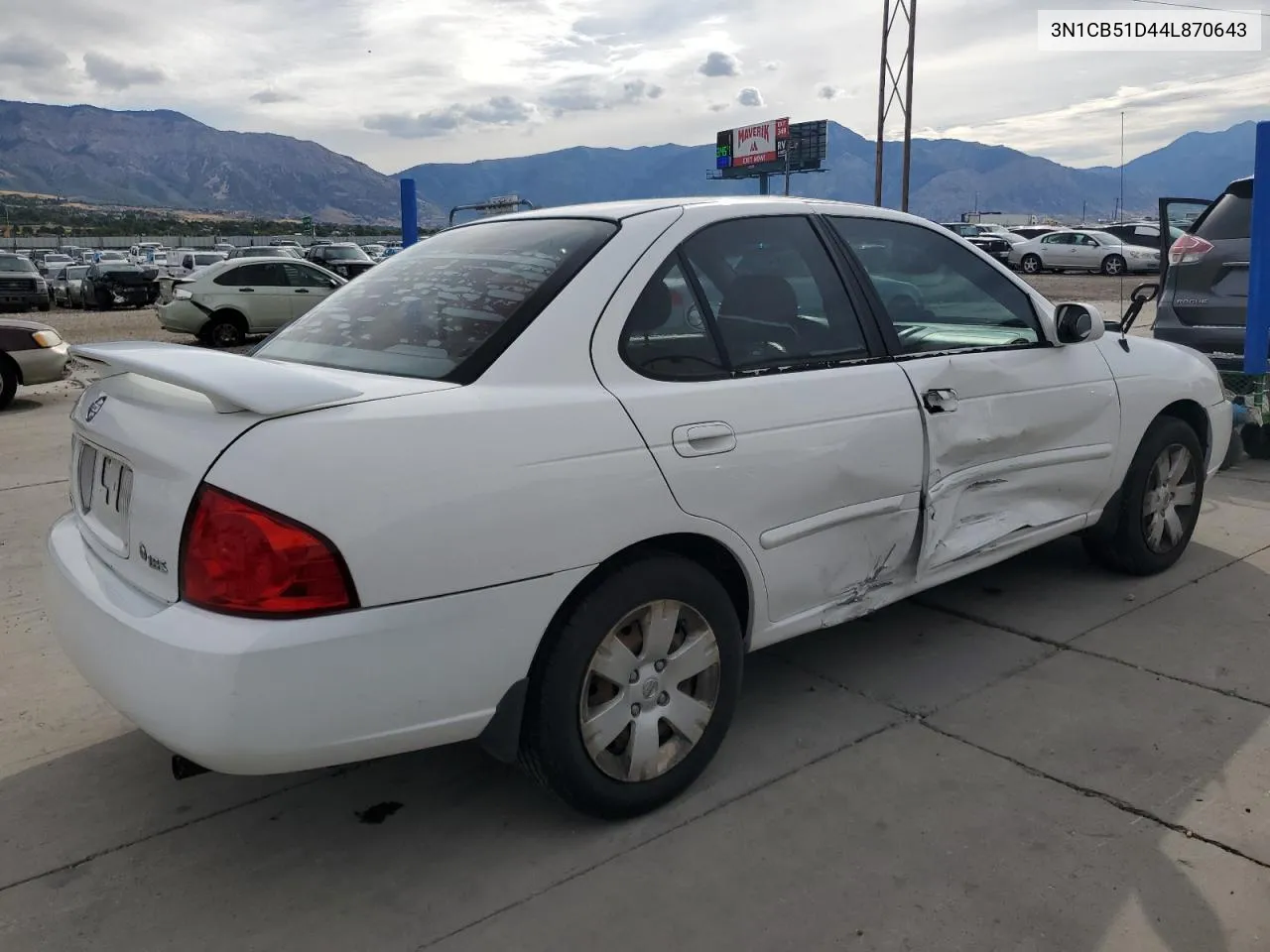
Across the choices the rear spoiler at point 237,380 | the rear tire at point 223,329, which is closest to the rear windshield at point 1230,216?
the rear spoiler at point 237,380

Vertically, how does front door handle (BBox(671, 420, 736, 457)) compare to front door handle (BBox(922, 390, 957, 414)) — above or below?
below

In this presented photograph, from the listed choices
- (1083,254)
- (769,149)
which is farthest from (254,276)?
(769,149)

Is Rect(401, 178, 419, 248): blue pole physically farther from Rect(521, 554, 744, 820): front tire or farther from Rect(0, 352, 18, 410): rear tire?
Rect(521, 554, 744, 820): front tire

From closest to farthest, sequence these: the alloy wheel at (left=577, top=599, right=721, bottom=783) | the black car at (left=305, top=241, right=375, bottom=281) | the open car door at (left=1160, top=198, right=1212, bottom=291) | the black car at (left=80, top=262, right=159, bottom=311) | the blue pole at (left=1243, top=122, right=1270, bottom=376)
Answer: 1. the alloy wheel at (left=577, top=599, right=721, bottom=783)
2. the blue pole at (left=1243, top=122, right=1270, bottom=376)
3. the open car door at (left=1160, top=198, right=1212, bottom=291)
4. the black car at (left=80, top=262, right=159, bottom=311)
5. the black car at (left=305, top=241, right=375, bottom=281)

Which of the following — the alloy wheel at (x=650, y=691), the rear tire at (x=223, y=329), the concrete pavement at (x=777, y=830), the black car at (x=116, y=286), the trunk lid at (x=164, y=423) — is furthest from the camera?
the black car at (x=116, y=286)

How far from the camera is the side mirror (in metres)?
3.83

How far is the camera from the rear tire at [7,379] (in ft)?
32.9

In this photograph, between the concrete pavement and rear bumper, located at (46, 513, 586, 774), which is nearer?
rear bumper, located at (46, 513, 586, 774)

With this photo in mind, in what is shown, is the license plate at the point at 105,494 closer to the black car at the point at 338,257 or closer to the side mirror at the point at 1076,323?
the side mirror at the point at 1076,323

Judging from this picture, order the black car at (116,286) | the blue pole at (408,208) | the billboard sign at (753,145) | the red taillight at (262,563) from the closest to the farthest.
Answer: the red taillight at (262,563)
the blue pole at (408,208)
the black car at (116,286)
the billboard sign at (753,145)

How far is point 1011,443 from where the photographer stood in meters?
3.64

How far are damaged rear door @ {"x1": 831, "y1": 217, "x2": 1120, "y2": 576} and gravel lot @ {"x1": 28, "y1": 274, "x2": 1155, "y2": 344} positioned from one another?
1122 centimetres

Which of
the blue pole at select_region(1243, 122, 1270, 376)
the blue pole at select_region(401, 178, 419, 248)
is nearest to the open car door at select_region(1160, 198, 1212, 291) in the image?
the blue pole at select_region(1243, 122, 1270, 376)

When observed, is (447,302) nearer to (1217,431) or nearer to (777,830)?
(777,830)
